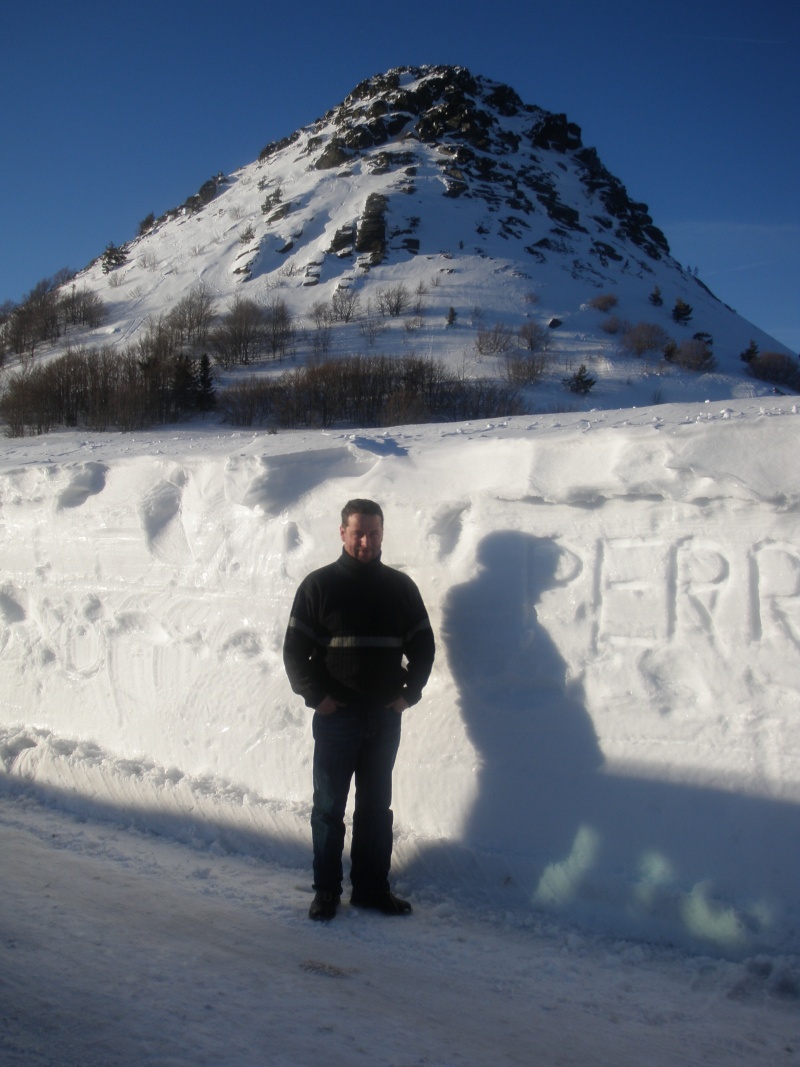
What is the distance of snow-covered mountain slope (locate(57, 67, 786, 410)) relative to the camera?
4272cm

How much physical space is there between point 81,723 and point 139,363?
27.0 meters

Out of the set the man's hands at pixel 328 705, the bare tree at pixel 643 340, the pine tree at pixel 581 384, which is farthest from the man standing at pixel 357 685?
the bare tree at pixel 643 340

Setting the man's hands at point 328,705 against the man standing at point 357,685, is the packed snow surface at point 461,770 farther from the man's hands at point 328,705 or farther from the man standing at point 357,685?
the man's hands at point 328,705

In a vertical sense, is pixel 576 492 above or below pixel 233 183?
below

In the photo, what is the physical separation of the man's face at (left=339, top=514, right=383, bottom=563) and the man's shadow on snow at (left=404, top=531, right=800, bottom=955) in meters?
0.57

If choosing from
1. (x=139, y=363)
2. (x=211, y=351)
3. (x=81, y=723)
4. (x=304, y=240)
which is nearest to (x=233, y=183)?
(x=304, y=240)

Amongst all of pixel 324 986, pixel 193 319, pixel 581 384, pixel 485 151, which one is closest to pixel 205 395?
pixel 581 384

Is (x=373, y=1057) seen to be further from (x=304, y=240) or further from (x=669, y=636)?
(x=304, y=240)

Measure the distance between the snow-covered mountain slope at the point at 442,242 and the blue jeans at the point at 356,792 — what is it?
25014 mm

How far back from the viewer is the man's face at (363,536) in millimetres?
3453

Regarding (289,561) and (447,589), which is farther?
(289,561)

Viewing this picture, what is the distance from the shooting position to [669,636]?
3.32m

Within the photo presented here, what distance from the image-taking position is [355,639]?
3371mm

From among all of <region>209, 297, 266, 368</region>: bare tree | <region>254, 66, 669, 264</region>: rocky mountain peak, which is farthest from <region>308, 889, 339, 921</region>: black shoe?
<region>254, 66, 669, 264</region>: rocky mountain peak
